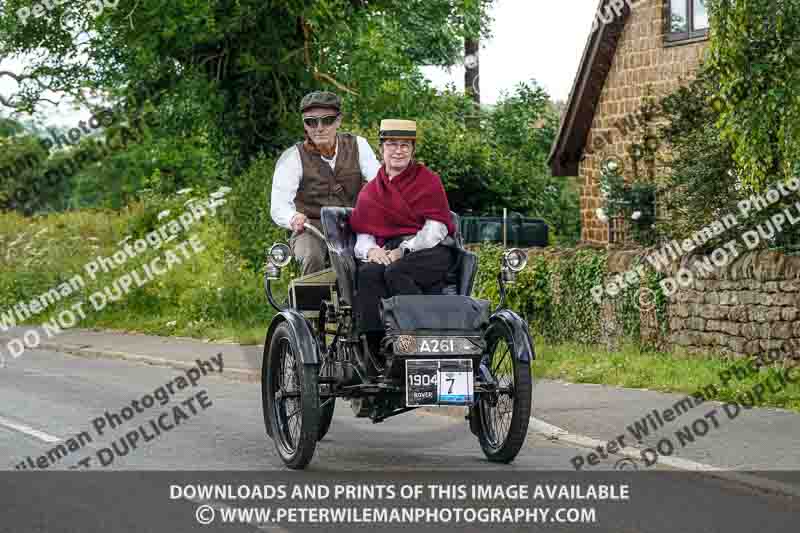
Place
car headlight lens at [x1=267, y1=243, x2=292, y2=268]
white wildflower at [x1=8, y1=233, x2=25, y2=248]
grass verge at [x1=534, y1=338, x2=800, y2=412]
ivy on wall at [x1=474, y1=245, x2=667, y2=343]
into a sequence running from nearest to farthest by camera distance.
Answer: car headlight lens at [x1=267, y1=243, x2=292, y2=268]
grass verge at [x1=534, y1=338, x2=800, y2=412]
ivy on wall at [x1=474, y1=245, x2=667, y2=343]
white wildflower at [x1=8, y1=233, x2=25, y2=248]

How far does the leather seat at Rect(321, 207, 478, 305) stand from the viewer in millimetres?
9367

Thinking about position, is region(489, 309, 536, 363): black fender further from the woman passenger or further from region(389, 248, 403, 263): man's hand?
region(389, 248, 403, 263): man's hand

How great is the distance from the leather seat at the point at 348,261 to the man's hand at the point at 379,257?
18 cm

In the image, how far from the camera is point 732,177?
18.5 m

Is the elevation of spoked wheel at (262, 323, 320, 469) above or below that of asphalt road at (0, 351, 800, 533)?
above

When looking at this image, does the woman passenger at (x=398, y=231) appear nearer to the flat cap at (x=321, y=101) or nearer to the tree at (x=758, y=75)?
the flat cap at (x=321, y=101)

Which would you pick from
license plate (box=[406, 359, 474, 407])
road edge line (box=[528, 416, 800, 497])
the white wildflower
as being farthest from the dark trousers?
the white wildflower

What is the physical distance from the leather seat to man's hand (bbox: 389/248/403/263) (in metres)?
0.28

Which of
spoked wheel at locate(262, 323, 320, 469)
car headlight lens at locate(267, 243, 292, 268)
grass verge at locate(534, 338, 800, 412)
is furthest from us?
grass verge at locate(534, 338, 800, 412)

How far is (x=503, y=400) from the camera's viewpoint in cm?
935

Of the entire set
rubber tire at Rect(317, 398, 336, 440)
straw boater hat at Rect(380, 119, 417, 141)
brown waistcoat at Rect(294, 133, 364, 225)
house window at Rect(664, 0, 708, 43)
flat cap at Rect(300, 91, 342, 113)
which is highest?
house window at Rect(664, 0, 708, 43)

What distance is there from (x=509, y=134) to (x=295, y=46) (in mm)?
13270

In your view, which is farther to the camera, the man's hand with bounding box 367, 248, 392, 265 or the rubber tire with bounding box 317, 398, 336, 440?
the rubber tire with bounding box 317, 398, 336, 440

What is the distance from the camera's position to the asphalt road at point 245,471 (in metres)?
7.64
